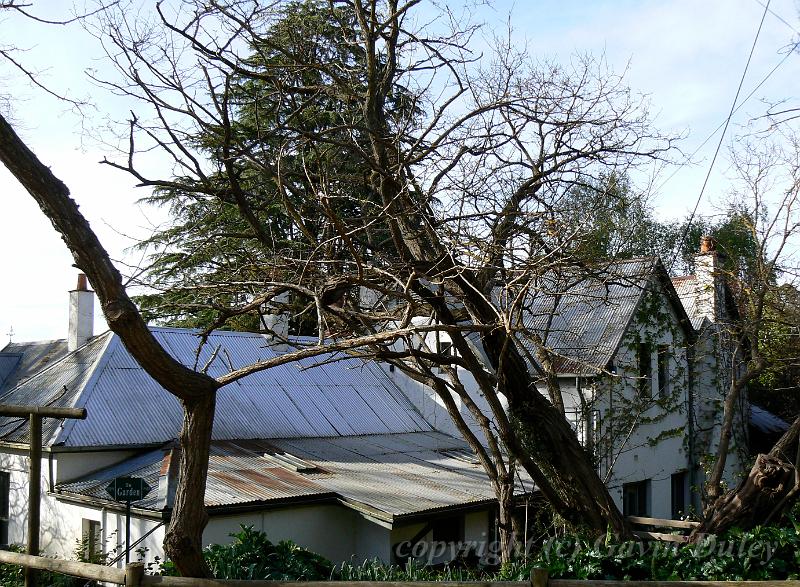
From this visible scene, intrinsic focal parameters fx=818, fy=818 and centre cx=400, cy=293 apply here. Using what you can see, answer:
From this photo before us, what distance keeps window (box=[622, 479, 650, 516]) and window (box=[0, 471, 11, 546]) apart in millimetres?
12503

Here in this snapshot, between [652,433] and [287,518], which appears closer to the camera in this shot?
[287,518]

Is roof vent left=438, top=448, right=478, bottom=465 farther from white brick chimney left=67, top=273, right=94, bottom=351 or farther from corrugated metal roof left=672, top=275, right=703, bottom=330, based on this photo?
white brick chimney left=67, top=273, right=94, bottom=351

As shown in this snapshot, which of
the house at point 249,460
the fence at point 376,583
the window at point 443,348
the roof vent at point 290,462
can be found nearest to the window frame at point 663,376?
the house at point 249,460

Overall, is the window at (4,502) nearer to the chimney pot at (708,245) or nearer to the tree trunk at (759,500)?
the tree trunk at (759,500)

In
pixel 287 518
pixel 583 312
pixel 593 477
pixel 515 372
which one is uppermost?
pixel 583 312

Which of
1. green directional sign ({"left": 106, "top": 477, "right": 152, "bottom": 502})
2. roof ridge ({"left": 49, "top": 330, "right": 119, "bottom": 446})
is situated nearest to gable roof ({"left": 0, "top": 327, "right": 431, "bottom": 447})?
roof ridge ({"left": 49, "top": 330, "right": 119, "bottom": 446})

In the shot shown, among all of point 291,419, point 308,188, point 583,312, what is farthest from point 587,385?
point 308,188

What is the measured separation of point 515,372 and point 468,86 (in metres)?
3.31

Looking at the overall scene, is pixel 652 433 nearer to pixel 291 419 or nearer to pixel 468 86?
pixel 291 419

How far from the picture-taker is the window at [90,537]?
12055 mm

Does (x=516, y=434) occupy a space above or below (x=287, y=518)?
above

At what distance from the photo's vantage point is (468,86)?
370 inches

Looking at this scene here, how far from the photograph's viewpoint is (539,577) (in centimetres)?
520

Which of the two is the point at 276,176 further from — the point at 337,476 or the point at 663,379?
the point at 663,379
